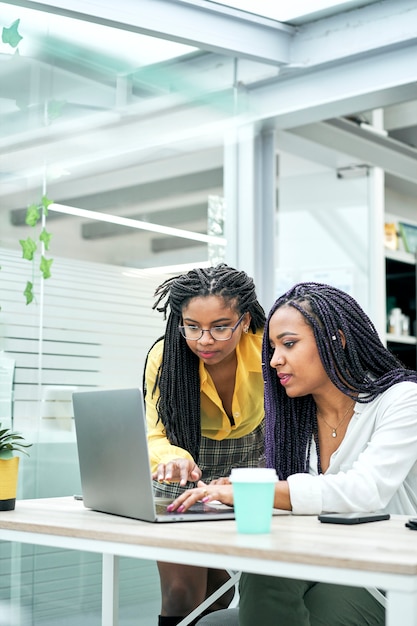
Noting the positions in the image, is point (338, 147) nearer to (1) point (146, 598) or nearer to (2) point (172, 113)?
(2) point (172, 113)

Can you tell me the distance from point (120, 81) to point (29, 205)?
2.32 ft

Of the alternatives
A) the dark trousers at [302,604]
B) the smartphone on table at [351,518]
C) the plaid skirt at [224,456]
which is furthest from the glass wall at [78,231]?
the smartphone on table at [351,518]

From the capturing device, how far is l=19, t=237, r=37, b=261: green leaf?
306 centimetres

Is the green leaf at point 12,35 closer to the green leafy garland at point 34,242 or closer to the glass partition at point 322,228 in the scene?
the green leafy garland at point 34,242

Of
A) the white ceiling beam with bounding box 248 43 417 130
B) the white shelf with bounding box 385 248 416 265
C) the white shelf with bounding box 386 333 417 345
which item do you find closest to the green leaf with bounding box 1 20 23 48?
the white ceiling beam with bounding box 248 43 417 130

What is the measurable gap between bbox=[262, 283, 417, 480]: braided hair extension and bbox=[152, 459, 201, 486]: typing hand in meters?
0.26

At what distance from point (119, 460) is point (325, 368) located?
0.55 meters

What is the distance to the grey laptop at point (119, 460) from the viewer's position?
1.67 m

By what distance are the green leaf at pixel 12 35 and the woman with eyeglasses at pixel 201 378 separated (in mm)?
1103

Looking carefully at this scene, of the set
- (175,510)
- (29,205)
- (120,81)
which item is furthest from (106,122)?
(175,510)

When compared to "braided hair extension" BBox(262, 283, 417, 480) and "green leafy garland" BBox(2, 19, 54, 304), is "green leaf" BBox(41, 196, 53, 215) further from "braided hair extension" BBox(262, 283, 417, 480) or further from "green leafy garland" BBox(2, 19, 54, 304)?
"braided hair extension" BBox(262, 283, 417, 480)

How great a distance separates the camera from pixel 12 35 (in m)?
3.07

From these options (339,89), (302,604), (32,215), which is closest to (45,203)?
(32,215)

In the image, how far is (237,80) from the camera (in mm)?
3930
